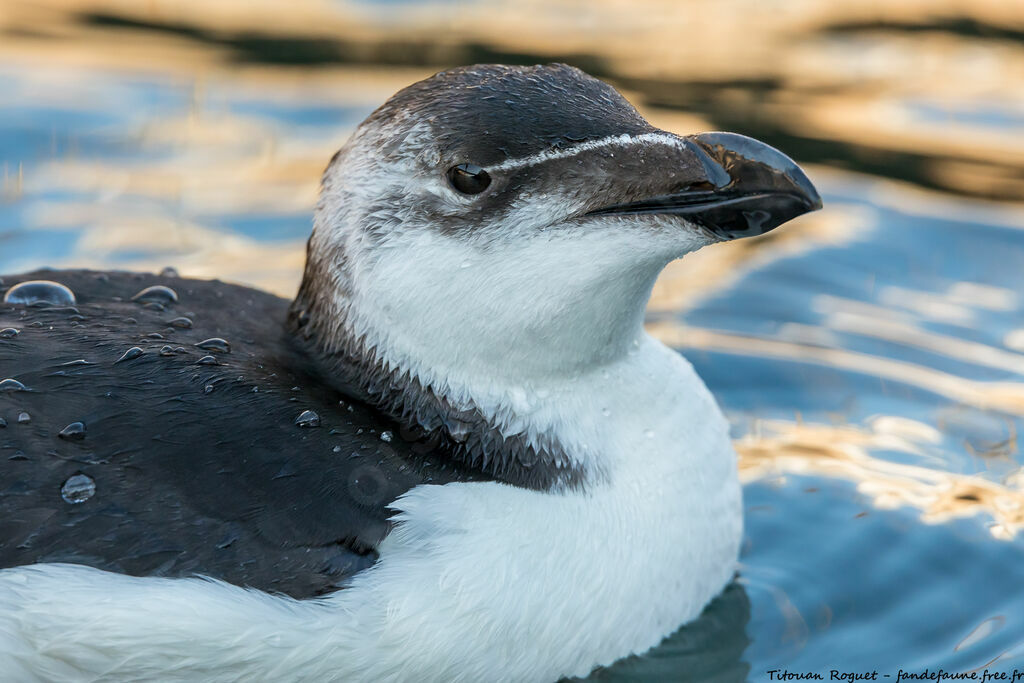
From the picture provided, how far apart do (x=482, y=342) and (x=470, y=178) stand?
1.86 feet

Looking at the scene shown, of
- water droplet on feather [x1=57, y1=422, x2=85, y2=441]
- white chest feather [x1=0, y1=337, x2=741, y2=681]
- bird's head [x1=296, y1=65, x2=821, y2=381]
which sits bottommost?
white chest feather [x1=0, y1=337, x2=741, y2=681]

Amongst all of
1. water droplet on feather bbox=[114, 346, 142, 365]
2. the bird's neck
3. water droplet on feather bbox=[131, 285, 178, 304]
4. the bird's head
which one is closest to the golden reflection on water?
the bird's neck

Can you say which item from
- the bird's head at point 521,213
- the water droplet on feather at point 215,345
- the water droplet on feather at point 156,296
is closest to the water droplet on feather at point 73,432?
the water droplet on feather at point 215,345

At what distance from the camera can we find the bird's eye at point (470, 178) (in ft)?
16.3

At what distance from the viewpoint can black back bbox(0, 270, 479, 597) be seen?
4.61 metres

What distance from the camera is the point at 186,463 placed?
473 cm

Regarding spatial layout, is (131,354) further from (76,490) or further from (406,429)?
(406,429)

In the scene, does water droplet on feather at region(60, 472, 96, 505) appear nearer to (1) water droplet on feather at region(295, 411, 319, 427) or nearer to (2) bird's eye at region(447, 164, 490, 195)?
(1) water droplet on feather at region(295, 411, 319, 427)

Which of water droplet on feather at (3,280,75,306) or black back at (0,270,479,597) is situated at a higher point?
water droplet on feather at (3,280,75,306)

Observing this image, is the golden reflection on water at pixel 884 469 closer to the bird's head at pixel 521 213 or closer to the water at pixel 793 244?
the water at pixel 793 244

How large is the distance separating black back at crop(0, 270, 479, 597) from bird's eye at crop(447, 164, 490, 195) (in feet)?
2.91

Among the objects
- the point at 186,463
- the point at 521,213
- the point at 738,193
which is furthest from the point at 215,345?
the point at 738,193

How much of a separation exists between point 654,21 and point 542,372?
769 centimetres

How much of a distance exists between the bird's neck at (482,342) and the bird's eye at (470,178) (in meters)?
0.21
